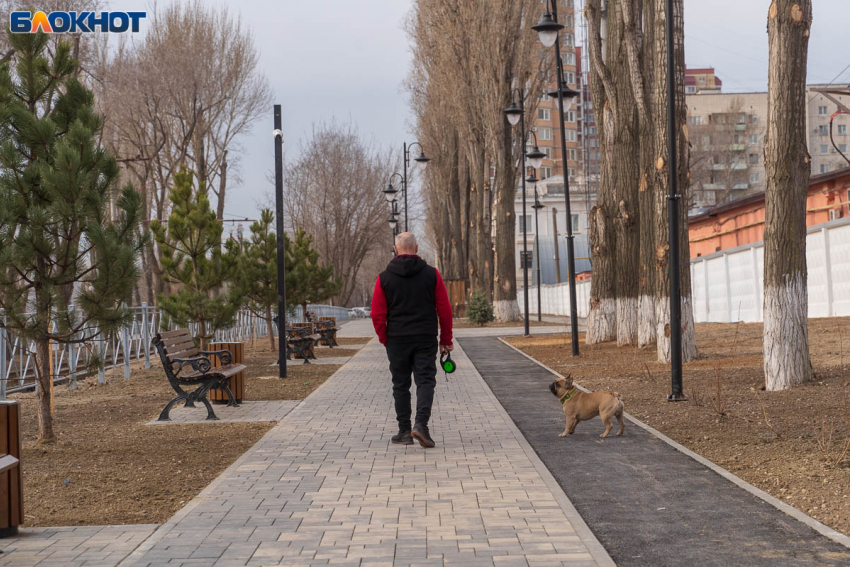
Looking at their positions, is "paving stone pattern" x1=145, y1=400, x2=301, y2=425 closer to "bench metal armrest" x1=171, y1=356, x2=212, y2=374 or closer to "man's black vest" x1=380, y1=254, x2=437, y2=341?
"bench metal armrest" x1=171, y1=356, x2=212, y2=374

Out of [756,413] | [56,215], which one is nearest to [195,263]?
[56,215]

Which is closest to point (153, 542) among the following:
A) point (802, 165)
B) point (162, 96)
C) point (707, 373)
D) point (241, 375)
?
point (241, 375)

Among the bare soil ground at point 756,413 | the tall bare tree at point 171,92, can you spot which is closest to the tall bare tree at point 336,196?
the tall bare tree at point 171,92

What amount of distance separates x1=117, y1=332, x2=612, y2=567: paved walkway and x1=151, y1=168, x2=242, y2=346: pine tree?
741 centimetres

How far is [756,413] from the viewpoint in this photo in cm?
952

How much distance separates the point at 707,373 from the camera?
1341 cm

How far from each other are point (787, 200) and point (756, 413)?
2732 millimetres

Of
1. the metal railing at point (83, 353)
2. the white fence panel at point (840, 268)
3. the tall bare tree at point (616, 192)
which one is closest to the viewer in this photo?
the metal railing at point (83, 353)

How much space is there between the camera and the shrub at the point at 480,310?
35406 millimetres

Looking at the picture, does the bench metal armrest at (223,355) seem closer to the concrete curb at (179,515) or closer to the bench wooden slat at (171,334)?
the bench wooden slat at (171,334)

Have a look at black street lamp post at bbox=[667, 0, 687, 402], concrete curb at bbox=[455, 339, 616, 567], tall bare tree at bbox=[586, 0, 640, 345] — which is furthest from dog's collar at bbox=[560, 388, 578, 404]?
tall bare tree at bbox=[586, 0, 640, 345]

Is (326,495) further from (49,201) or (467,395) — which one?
(467,395)

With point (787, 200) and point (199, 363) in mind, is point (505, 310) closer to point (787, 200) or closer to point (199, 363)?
point (787, 200)

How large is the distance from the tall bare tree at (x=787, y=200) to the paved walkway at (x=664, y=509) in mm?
2443
